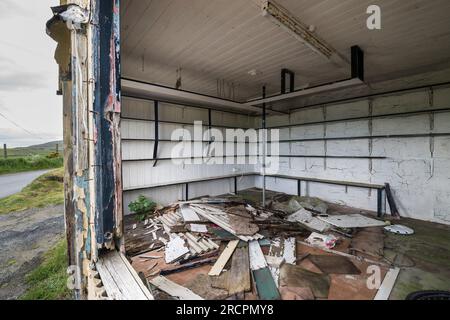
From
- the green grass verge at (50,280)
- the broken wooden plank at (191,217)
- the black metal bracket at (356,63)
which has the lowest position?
the green grass verge at (50,280)

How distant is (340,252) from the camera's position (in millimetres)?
2904

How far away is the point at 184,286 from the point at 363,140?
5372mm

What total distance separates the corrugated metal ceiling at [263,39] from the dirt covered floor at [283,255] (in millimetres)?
3082

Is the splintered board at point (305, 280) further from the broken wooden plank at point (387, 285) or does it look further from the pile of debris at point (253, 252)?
the broken wooden plank at point (387, 285)

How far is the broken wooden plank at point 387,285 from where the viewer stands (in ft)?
6.68

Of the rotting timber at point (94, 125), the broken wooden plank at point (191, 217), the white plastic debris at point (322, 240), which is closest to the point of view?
the rotting timber at point (94, 125)

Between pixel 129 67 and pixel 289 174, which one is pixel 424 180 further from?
pixel 129 67

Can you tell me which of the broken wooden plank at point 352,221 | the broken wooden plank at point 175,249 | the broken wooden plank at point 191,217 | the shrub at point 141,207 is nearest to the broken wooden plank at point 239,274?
the broken wooden plank at point 175,249

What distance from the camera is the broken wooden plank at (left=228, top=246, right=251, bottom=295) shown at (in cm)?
215

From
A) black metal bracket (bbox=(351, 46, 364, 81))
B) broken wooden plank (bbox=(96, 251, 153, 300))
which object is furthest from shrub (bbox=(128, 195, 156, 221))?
black metal bracket (bbox=(351, 46, 364, 81))

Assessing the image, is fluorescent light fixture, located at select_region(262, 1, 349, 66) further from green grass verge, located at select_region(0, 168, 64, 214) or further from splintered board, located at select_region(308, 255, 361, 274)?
green grass verge, located at select_region(0, 168, 64, 214)

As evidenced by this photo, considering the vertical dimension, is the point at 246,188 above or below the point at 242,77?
below

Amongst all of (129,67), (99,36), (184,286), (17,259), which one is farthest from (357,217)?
(17,259)

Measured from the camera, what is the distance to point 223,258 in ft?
8.95
